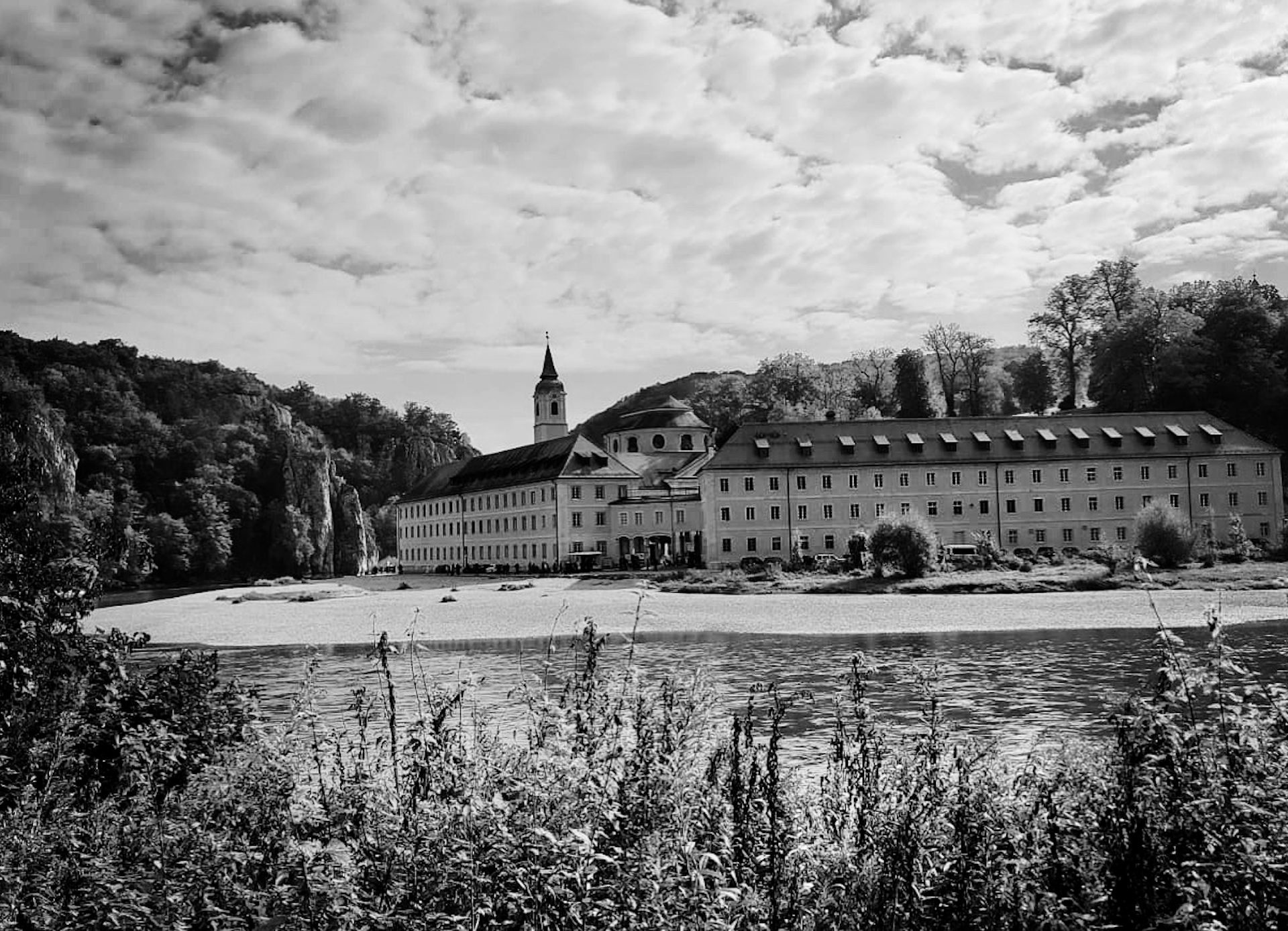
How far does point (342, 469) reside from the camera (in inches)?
6270

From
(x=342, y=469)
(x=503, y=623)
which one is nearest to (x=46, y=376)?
(x=342, y=469)

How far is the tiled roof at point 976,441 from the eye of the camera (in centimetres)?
7138

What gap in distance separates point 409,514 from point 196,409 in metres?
31.1

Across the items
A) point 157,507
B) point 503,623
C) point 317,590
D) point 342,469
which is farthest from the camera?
point 342,469

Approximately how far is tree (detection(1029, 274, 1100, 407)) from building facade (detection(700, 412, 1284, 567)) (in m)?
42.3

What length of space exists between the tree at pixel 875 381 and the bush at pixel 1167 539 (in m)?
68.7

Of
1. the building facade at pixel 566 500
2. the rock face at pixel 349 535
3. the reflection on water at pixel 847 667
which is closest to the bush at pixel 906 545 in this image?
the reflection on water at pixel 847 667

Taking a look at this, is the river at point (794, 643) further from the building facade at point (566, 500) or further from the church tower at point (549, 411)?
the church tower at point (549, 411)

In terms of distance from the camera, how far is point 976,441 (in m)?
72.1

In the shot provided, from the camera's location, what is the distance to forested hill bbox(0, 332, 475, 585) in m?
106

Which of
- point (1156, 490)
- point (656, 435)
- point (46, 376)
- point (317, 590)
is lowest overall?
point (317, 590)

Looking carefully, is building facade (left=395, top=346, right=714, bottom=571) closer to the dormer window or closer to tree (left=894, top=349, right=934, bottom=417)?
tree (left=894, top=349, right=934, bottom=417)

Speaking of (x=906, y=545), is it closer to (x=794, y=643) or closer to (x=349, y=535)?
(x=794, y=643)

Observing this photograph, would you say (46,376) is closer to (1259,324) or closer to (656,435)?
(656,435)
